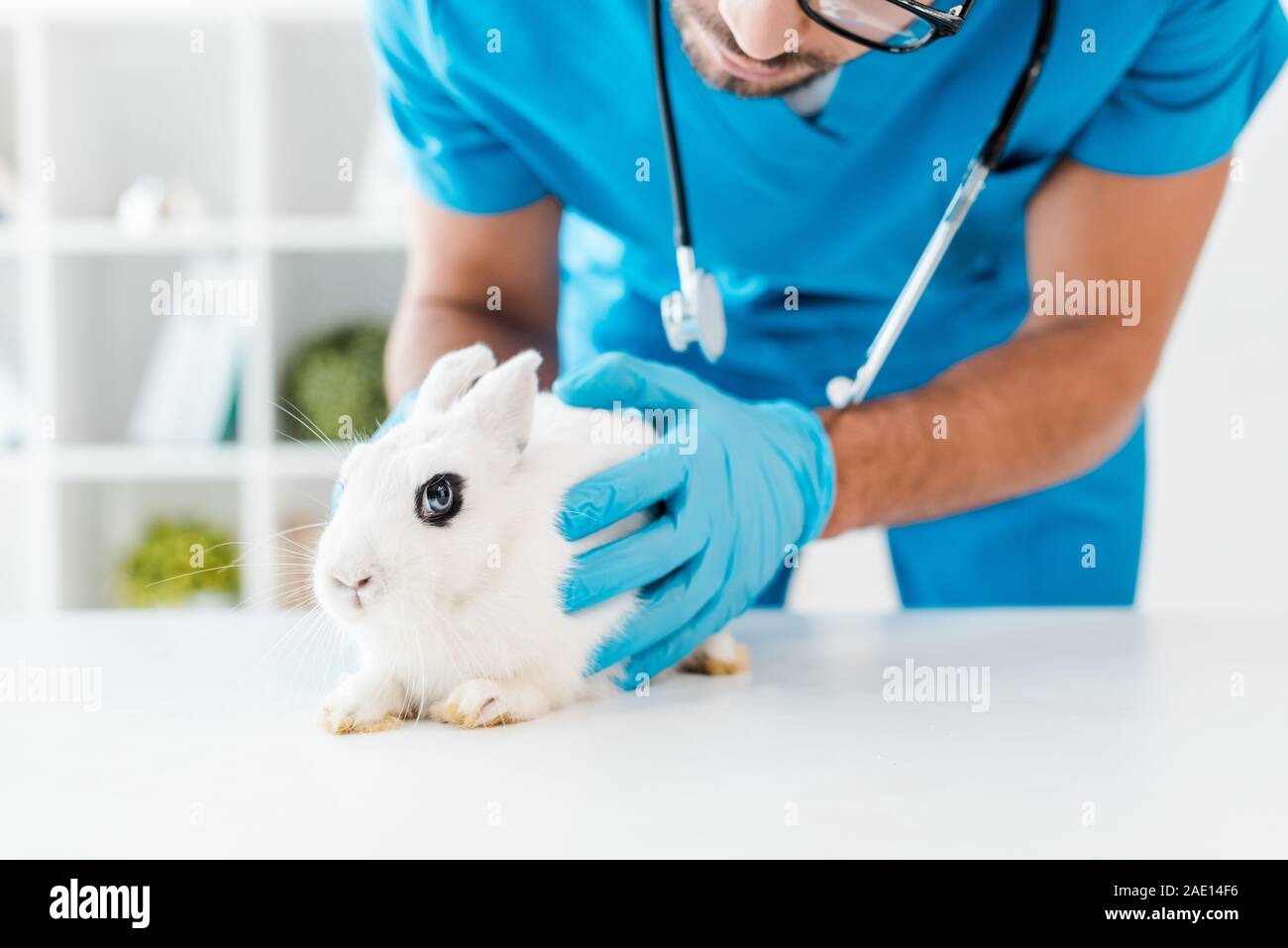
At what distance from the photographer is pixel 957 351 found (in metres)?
1.49

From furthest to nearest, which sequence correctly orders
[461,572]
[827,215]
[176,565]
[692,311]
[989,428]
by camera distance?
[176,565] → [827,215] → [989,428] → [692,311] → [461,572]

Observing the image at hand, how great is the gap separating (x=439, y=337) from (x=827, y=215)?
0.46 metres

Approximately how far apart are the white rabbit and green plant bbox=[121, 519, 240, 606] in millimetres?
2052

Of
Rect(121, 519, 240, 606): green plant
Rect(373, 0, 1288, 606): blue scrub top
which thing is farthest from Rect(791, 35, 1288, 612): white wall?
Rect(121, 519, 240, 606): green plant

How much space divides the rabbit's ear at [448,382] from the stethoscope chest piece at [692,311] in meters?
0.19

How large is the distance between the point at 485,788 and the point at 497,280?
918 mm

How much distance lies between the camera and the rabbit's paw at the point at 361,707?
78 cm

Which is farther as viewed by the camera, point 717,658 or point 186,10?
point 186,10

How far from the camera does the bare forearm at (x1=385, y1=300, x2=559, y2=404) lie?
1311 millimetres

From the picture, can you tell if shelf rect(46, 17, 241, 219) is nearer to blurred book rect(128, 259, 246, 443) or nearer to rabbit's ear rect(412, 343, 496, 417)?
blurred book rect(128, 259, 246, 443)

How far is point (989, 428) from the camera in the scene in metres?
1.19

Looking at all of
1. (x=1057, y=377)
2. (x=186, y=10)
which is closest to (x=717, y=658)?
(x=1057, y=377)

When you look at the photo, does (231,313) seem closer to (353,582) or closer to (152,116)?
(152,116)

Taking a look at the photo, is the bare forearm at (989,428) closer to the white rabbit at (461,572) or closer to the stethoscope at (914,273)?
the stethoscope at (914,273)
